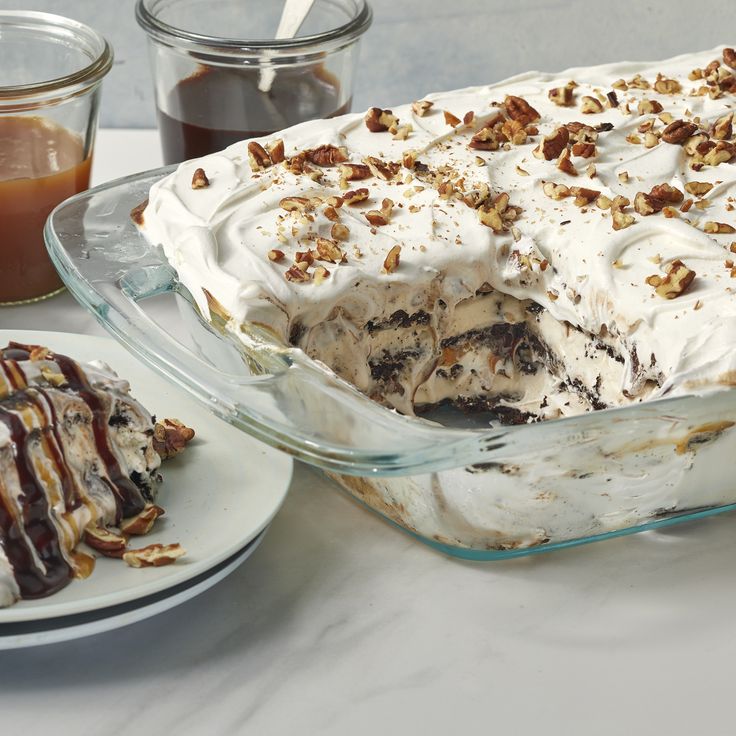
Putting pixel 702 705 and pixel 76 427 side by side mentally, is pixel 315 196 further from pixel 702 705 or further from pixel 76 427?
pixel 702 705

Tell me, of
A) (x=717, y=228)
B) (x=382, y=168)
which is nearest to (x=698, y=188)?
(x=717, y=228)

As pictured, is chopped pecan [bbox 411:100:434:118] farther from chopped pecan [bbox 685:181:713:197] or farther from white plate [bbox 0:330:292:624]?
white plate [bbox 0:330:292:624]

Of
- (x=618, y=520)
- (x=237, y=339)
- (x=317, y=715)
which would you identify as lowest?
(x=317, y=715)

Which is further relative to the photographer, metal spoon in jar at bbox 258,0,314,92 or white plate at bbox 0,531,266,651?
metal spoon in jar at bbox 258,0,314,92

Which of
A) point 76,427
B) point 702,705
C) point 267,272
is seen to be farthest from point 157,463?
point 702,705

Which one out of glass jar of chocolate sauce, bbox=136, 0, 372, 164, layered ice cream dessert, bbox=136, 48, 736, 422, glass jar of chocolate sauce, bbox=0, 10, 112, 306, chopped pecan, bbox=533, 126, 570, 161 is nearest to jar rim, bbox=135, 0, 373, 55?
glass jar of chocolate sauce, bbox=136, 0, 372, 164

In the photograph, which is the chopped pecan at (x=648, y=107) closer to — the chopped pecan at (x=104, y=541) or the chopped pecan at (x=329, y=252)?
the chopped pecan at (x=329, y=252)
